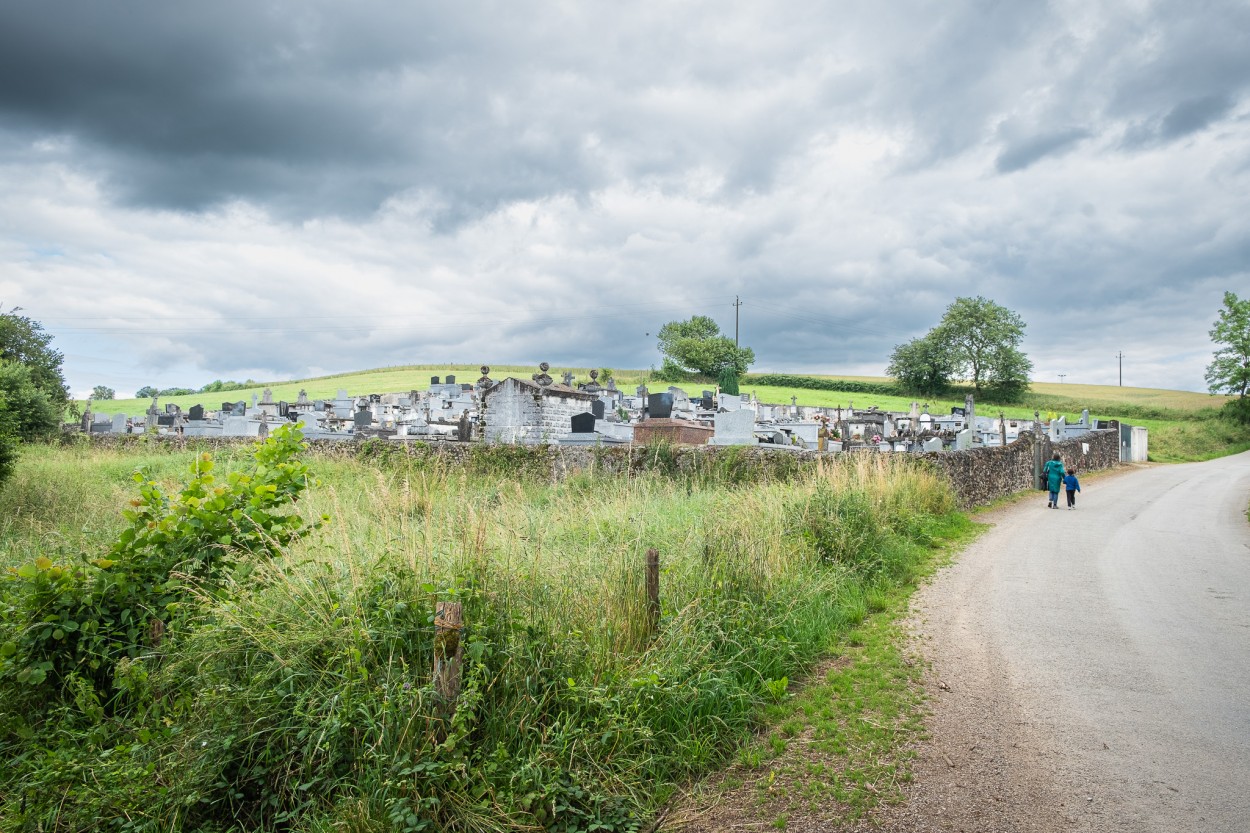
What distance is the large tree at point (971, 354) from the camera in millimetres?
69312

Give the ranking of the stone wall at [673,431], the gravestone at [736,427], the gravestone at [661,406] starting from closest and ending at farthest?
1. the gravestone at [736,427]
2. the stone wall at [673,431]
3. the gravestone at [661,406]

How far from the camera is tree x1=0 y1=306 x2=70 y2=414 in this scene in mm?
29875

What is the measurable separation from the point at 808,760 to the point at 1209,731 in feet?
9.24

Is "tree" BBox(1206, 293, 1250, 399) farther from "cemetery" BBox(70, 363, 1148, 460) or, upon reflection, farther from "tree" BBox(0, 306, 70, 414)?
"tree" BBox(0, 306, 70, 414)

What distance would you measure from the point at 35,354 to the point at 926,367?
70.2m

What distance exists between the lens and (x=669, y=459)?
1617 centimetres

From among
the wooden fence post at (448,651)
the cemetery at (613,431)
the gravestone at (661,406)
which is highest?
the gravestone at (661,406)

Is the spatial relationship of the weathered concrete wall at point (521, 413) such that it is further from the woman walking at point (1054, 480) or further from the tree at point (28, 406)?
the woman walking at point (1054, 480)

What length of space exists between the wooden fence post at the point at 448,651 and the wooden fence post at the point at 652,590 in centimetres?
191

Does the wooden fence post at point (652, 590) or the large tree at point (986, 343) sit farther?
the large tree at point (986, 343)

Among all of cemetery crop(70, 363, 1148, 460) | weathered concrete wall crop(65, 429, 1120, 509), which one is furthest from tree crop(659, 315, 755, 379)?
weathered concrete wall crop(65, 429, 1120, 509)

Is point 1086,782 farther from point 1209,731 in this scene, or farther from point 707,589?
point 707,589

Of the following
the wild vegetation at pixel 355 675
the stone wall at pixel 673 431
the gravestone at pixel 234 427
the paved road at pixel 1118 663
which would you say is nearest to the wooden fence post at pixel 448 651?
the wild vegetation at pixel 355 675

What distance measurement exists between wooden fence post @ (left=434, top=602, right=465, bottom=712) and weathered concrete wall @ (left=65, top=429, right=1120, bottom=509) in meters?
9.03
